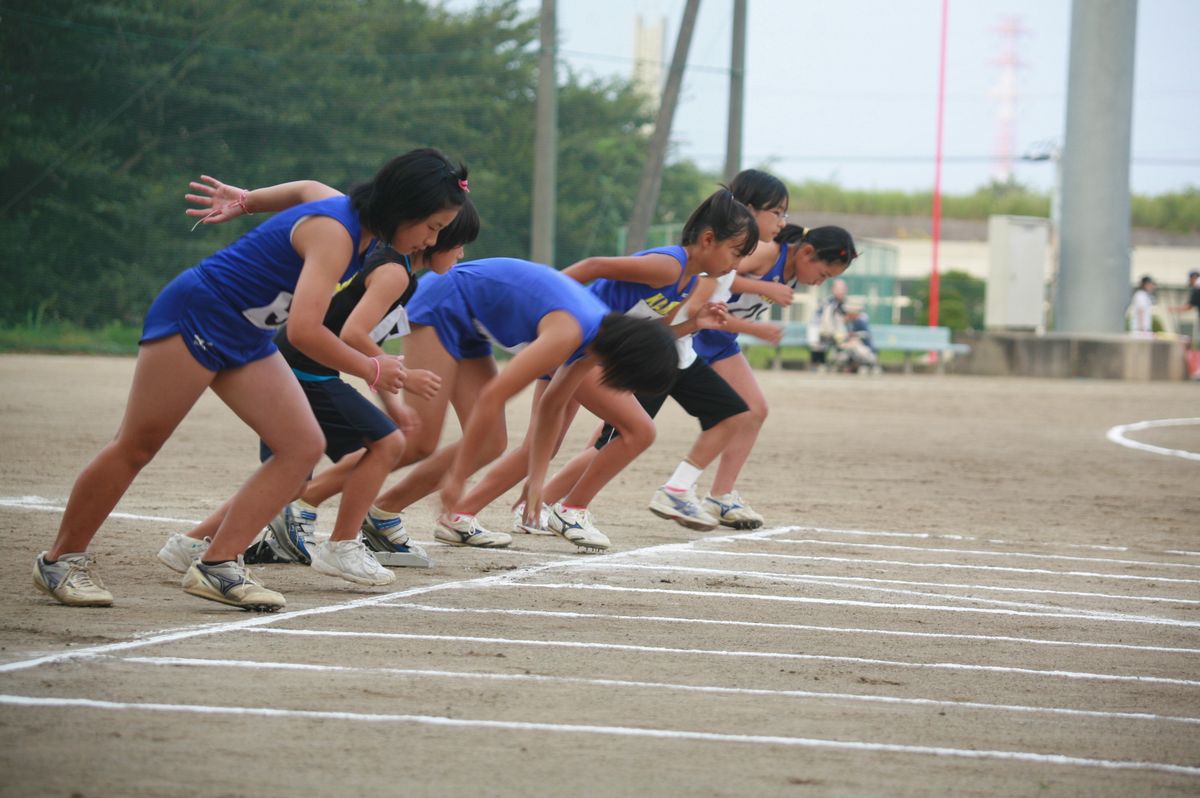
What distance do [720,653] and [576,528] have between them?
7.88ft

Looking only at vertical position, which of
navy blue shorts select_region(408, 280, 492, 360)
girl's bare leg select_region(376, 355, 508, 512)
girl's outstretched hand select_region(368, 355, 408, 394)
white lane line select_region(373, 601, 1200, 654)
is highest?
navy blue shorts select_region(408, 280, 492, 360)

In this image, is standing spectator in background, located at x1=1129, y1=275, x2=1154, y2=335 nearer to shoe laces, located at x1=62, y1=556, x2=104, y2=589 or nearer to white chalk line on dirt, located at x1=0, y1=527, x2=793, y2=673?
white chalk line on dirt, located at x1=0, y1=527, x2=793, y2=673

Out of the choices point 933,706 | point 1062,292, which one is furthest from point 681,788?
point 1062,292

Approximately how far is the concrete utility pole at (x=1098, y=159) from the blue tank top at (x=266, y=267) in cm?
2808

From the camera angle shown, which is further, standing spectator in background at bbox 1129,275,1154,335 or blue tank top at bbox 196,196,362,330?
standing spectator in background at bbox 1129,275,1154,335

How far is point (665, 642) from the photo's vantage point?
511 centimetres

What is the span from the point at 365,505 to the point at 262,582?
57cm

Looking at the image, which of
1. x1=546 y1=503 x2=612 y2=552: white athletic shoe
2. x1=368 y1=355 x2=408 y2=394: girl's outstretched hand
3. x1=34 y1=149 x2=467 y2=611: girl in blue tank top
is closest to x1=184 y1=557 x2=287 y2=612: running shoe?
x1=34 y1=149 x2=467 y2=611: girl in blue tank top

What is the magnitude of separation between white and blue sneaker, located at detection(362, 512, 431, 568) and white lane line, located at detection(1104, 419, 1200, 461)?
379 inches

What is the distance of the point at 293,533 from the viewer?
258 inches

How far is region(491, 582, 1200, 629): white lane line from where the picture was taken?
5.99m

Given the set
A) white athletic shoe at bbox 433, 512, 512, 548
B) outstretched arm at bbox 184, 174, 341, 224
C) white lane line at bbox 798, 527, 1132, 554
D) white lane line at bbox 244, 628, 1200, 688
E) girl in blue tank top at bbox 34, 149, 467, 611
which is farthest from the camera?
white lane line at bbox 798, 527, 1132, 554

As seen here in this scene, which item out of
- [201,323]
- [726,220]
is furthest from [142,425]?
[726,220]

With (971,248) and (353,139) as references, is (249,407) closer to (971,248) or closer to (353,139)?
(353,139)
